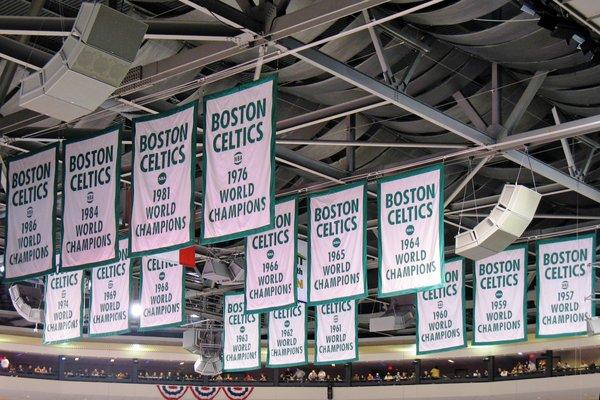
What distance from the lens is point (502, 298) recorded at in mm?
19078

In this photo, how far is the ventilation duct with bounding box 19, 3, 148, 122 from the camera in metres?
11.1

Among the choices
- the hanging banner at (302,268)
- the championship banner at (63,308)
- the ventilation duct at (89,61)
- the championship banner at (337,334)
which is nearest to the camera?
the ventilation duct at (89,61)

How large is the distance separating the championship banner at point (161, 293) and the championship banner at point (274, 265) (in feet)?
5.39

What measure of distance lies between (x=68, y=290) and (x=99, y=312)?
0.80m

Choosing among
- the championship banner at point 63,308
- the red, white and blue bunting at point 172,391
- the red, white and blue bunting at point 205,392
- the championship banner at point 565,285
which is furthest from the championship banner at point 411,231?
the red, white and blue bunting at point 205,392

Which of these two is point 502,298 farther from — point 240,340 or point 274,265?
point 240,340

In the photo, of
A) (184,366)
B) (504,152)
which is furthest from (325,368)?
(504,152)

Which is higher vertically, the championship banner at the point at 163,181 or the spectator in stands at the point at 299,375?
the championship banner at the point at 163,181

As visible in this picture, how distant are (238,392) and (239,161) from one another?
2253 cm

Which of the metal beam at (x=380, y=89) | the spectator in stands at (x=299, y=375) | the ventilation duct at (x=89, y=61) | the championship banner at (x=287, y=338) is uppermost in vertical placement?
the metal beam at (x=380, y=89)

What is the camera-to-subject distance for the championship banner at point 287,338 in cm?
2088

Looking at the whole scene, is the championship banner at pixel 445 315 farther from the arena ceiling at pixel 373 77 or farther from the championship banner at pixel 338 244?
the championship banner at pixel 338 244

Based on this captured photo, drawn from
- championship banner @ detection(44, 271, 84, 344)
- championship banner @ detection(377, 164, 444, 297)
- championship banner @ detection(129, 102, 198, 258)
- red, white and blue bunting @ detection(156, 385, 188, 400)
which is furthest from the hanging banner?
red, white and blue bunting @ detection(156, 385, 188, 400)

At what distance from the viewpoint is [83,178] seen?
14508 mm
